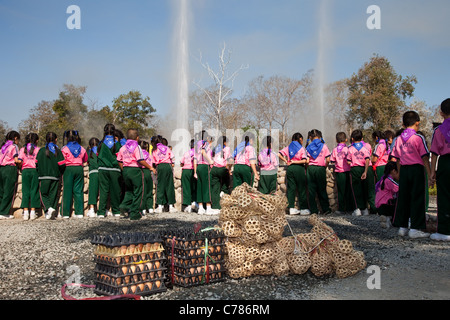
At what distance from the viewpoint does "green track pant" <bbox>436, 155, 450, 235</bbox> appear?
619cm

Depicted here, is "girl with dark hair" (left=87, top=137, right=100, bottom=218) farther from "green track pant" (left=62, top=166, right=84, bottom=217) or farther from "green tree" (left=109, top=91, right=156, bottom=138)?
"green tree" (left=109, top=91, right=156, bottom=138)

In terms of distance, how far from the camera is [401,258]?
5.11 meters

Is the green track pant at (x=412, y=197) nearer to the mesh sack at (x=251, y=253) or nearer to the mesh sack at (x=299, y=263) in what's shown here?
the mesh sack at (x=299, y=263)

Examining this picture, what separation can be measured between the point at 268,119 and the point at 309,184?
85.1ft

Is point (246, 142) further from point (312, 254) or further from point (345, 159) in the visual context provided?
point (312, 254)

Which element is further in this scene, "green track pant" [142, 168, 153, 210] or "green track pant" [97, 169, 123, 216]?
"green track pant" [142, 168, 153, 210]

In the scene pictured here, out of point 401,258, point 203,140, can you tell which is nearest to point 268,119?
point 203,140

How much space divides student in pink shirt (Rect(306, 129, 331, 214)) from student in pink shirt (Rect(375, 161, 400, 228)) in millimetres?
2271

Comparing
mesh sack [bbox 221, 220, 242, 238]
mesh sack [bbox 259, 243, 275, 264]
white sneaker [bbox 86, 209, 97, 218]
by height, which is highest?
mesh sack [bbox 221, 220, 242, 238]

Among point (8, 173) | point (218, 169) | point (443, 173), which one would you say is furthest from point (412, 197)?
point (8, 173)

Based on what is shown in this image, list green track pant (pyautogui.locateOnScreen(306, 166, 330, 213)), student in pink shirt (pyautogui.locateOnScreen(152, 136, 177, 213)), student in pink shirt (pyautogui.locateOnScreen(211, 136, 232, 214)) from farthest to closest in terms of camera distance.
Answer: student in pink shirt (pyautogui.locateOnScreen(152, 136, 177, 213)) < student in pink shirt (pyautogui.locateOnScreen(211, 136, 232, 214)) < green track pant (pyautogui.locateOnScreen(306, 166, 330, 213))

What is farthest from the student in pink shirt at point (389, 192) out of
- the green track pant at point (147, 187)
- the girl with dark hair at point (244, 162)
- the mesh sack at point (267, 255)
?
the green track pant at point (147, 187)

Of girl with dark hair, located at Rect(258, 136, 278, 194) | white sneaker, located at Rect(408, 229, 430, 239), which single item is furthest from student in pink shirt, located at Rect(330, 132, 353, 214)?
white sneaker, located at Rect(408, 229, 430, 239)
